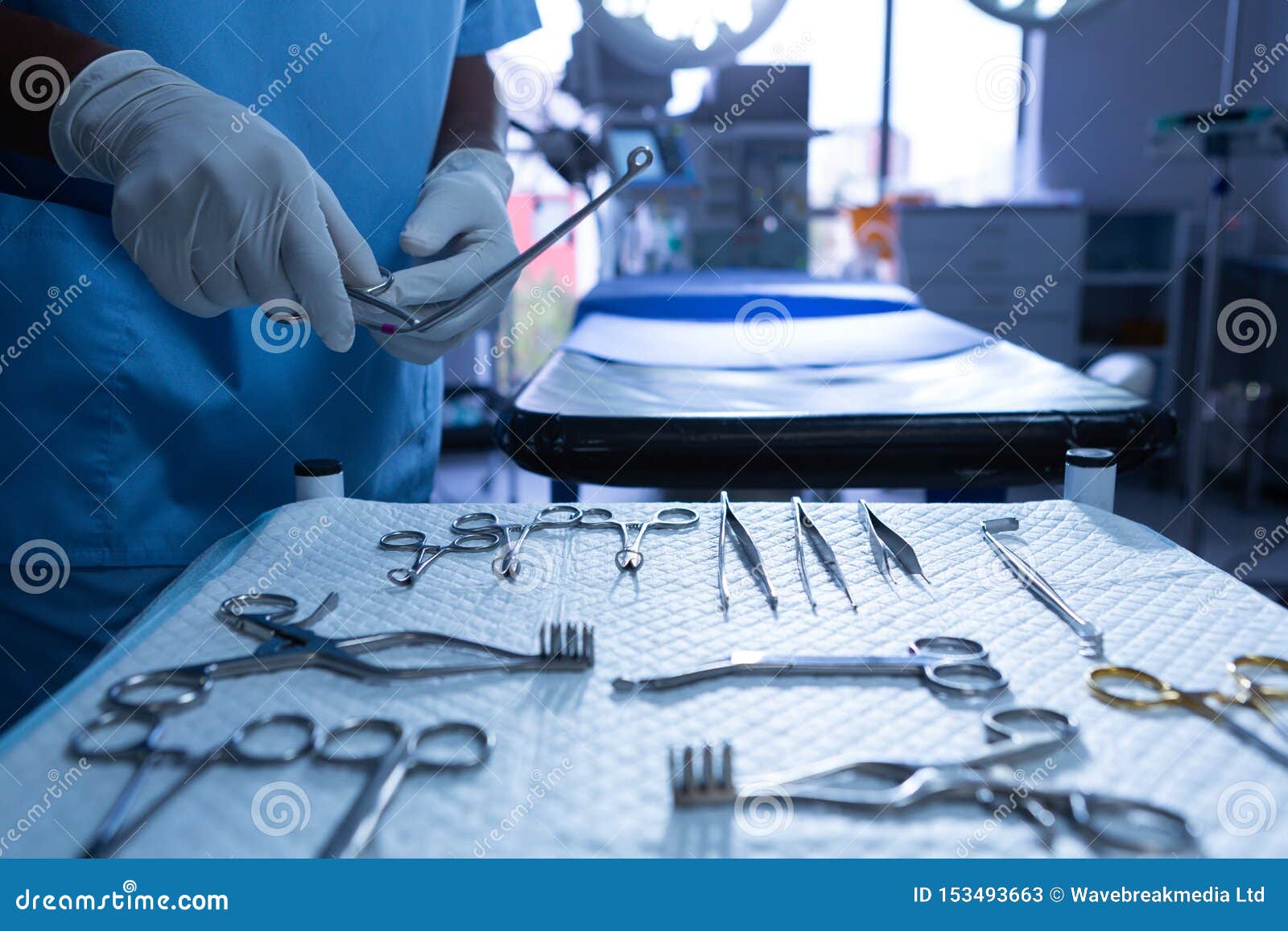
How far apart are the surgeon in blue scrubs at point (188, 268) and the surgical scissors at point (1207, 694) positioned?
2.04 ft

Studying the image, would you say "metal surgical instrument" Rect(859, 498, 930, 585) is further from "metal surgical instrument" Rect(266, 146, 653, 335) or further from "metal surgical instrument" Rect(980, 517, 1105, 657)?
"metal surgical instrument" Rect(266, 146, 653, 335)

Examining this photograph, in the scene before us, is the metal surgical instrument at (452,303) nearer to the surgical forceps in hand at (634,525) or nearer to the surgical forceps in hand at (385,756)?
the surgical forceps in hand at (634,525)

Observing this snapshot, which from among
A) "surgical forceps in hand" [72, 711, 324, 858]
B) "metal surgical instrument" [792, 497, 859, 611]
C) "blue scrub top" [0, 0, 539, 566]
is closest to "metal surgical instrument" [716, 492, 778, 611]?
"metal surgical instrument" [792, 497, 859, 611]

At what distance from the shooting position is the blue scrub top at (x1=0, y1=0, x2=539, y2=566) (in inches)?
32.8

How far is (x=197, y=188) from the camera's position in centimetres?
74

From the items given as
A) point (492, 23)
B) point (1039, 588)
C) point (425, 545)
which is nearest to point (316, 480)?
point (425, 545)

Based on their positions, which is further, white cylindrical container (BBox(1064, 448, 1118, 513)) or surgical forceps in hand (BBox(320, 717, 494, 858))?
white cylindrical container (BBox(1064, 448, 1118, 513))

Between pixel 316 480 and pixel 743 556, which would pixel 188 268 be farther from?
pixel 743 556

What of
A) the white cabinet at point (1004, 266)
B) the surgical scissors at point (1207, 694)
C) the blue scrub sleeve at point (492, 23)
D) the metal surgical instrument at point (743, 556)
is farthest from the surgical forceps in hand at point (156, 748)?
the white cabinet at point (1004, 266)

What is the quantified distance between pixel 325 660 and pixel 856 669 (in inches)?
11.6

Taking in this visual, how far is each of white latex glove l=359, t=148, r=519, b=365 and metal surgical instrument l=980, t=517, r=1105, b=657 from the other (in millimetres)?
497

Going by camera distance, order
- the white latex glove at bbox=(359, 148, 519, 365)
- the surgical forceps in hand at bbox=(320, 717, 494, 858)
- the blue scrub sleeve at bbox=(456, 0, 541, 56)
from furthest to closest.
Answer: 1. the blue scrub sleeve at bbox=(456, 0, 541, 56)
2. the white latex glove at bbox=(359, 148, 519, 365)
3. the surgical forceps in hand at bbox=(320, 717, 494, 858)

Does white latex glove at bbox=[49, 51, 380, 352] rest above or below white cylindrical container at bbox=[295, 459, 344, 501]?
above

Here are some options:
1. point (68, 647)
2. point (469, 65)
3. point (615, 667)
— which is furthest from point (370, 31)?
point (615, 667)
